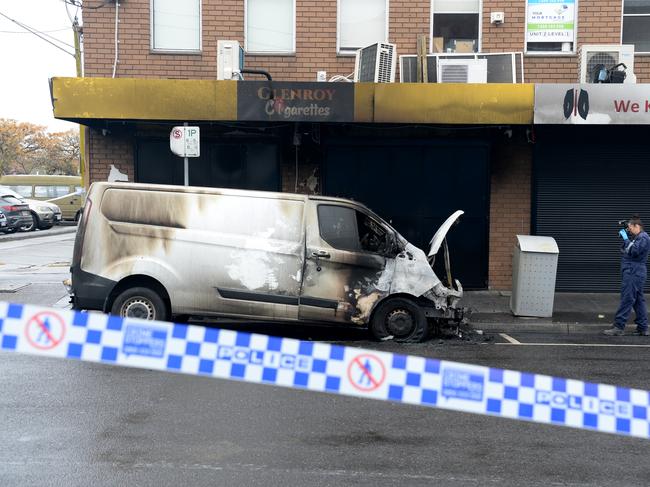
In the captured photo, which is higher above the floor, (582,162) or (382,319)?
(582,162)

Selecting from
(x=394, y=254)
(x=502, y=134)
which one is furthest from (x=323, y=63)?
(x=394, y=254)

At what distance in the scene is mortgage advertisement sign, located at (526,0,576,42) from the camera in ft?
44.3

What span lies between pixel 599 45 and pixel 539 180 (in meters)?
2.62

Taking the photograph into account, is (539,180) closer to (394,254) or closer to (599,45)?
(599,45)

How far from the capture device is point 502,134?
13602 millimetres

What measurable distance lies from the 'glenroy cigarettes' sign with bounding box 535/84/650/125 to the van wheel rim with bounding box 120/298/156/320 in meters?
7.03

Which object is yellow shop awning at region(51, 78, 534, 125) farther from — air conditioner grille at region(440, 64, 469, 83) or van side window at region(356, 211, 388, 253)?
van side window at region(356, 211, 388, 253)

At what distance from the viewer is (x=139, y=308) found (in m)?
9.16

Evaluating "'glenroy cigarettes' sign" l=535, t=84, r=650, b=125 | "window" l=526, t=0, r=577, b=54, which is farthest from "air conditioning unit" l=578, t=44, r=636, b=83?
"'glenroy cigarettes' sign" l=535, t=84, r=650, b=125

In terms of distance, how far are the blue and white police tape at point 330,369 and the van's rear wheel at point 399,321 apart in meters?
5.18

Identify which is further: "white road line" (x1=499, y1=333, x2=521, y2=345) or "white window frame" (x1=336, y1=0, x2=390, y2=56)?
"white window frame" (x1=336, y1=0, x2=390, y2=56)

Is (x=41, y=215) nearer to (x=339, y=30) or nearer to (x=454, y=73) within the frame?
(x=339, y=30)

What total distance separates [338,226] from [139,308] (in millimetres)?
2749

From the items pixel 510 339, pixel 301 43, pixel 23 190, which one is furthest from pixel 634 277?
pixel 23 190
